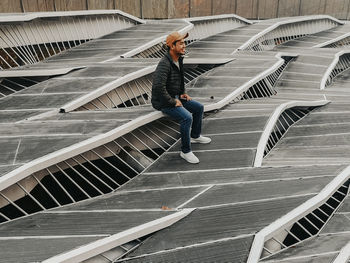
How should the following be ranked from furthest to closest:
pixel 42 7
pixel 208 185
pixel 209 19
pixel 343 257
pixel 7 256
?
pixel 209 19 → pixel 42 7 → pixel 208 185 → pixel 343 257 → pixel 7 256

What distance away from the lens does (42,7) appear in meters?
14.4

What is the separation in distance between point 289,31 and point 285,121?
15022 millimetres

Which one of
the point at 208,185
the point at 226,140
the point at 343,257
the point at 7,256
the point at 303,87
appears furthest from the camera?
the point at 303,87

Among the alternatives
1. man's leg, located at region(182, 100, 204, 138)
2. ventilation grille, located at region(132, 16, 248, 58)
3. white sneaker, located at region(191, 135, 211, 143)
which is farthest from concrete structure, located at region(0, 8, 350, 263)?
ventilation grille, located at region(132, 16, 248, 58)

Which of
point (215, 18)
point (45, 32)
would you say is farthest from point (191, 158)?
point (215, 18)

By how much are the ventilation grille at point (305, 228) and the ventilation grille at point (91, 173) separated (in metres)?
2.89

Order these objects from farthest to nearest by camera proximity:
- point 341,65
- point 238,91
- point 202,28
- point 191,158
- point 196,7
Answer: point 196,7, point 202,28, point 341,65, point 238,91, point 191,158

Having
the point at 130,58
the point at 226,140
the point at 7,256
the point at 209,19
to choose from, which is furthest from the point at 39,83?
the point at 209,19

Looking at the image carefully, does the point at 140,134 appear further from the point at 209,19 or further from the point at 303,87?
the point at 209,19

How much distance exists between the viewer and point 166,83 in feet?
20.3

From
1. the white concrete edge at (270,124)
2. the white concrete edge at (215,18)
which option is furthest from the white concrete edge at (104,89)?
the white concrete edge at (215,18)

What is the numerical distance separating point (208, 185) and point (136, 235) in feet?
5.96

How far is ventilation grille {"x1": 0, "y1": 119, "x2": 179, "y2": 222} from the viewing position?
18.2ft

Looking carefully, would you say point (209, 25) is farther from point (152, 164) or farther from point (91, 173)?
point (91, 173)
